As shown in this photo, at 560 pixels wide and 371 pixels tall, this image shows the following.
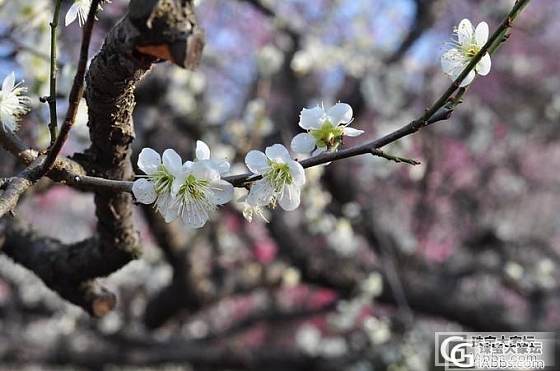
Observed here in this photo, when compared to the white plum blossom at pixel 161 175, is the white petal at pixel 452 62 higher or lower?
higher

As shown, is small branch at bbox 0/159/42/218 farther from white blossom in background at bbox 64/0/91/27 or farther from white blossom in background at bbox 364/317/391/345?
white blossom in background at bbox 364/317/391/345

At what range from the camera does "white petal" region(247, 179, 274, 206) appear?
3.53ft

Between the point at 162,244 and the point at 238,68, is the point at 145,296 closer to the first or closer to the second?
the point at 162,244

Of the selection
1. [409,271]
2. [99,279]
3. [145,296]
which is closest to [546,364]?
[409,271]

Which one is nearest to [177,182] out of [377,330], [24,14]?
[24,14]

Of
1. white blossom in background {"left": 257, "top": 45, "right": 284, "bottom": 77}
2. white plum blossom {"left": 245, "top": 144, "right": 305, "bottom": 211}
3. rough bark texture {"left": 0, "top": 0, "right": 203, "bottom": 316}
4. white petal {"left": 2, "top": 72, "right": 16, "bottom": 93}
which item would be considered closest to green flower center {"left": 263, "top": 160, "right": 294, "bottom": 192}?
white plum blossom {"left": 245, "top": 144, "right": 305, "bottom": 211}

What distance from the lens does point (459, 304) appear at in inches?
151

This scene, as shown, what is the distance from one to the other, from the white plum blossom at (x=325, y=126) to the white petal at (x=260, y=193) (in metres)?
0.08

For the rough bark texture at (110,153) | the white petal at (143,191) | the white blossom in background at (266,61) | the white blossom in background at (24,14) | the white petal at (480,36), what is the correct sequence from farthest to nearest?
the white blossom in background at (266,61) < the white blossom in background at (24,14) < the white petal at (480,36) < the white petal at (143,191) < the rough bark texture at (110,153)

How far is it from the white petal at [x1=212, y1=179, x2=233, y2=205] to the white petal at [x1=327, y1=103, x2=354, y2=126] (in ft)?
0.65

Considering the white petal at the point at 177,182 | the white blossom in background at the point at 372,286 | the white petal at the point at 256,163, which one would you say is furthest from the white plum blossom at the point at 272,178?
the white blossom in background at the point at 372,286

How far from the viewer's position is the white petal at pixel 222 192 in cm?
107

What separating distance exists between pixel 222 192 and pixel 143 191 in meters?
0.12

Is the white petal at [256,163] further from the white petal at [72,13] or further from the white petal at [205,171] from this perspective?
the white petal at [72,13]
